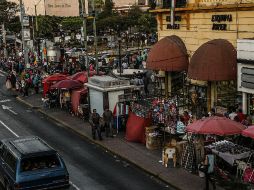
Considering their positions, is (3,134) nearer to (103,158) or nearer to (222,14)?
(103,158)

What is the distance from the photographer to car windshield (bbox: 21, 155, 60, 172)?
53.6 ft

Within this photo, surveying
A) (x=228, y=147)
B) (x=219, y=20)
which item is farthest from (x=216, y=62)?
(x=228, y=147)

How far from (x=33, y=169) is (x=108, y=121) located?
33.9 feet

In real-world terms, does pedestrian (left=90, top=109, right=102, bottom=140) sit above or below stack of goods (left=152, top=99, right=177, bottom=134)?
below

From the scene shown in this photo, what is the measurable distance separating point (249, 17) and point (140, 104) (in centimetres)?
687

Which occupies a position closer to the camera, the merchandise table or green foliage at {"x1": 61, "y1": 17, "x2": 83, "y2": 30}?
the merchandise table

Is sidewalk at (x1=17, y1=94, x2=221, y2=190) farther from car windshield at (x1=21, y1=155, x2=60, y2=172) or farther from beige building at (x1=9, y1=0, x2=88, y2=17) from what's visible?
beige building at (x1=9, y1=0, x2=88, y2=17)

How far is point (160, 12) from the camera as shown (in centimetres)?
3422

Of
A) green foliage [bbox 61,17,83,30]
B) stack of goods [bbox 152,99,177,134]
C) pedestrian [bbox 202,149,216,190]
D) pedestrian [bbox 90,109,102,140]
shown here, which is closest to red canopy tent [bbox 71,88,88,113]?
pedestrian [bbox 90,109,102,140]

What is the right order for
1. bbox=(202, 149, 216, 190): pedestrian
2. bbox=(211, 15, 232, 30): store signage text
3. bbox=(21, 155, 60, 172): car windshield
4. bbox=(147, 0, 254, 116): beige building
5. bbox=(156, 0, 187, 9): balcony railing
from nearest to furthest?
bbox=(21, 155, 60, 172): car windshield, bbox=(202, 149, 216, 190): pedestrian, bbox=(147, 0, 254, 116): beige building, bbox=(211, 15, 232, 30): store signage text, bbox=(156, 0, 187, 9): balcony railing

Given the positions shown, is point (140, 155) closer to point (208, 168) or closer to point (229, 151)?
point (229, 151)

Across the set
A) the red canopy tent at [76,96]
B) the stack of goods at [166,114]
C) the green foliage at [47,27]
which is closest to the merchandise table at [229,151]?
the stack of goods at [166,114]

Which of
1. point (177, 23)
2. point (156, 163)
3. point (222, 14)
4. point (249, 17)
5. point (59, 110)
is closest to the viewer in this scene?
point (156, 163)

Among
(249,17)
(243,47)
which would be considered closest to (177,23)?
(249,17)
